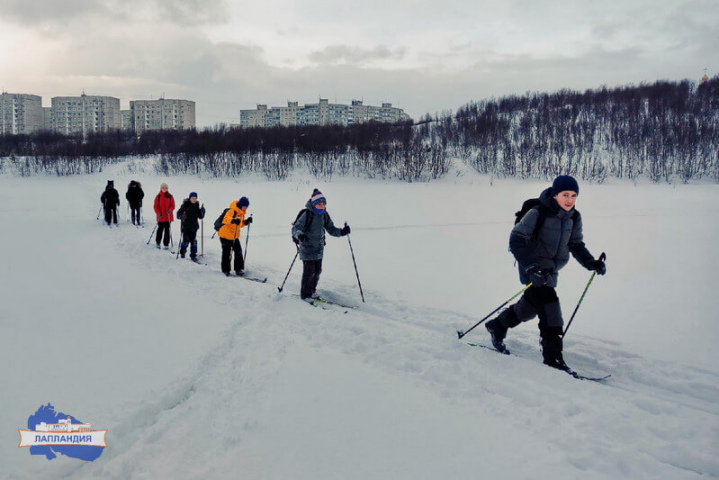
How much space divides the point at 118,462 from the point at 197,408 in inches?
26.3

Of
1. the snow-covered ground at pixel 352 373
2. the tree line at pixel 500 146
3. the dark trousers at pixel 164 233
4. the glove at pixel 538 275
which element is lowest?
the snow-covered ground at pixel 352 373

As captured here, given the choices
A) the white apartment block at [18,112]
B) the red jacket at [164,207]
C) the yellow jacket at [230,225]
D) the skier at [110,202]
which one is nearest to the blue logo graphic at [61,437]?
the yellow jacket at [230,225]

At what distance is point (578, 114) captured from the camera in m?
44.7

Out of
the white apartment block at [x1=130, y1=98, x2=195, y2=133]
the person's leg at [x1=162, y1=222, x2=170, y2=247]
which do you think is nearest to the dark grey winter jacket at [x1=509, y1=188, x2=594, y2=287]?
the person's leg at [x1=162, y1=222, x2=170, y2=247]

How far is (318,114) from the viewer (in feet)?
293

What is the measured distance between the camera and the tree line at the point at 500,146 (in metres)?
34.3

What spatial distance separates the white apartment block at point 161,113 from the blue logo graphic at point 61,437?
306ft

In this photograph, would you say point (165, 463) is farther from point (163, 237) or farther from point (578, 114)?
point (578, 114)

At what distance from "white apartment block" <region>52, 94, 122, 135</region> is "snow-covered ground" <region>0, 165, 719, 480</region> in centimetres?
9283

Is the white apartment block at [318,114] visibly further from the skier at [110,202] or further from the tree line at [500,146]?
the skier at [110,202]

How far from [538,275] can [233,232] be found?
5365 mm

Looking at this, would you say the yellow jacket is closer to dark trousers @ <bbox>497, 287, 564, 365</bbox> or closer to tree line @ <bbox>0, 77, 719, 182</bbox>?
dark trousers @ <bbox>497, 287, 564, 365</bbox>

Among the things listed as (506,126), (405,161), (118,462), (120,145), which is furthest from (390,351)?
(120,145)

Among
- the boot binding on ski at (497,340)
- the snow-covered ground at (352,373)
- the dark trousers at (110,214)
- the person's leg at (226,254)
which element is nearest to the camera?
the snow-covered ground at (352,373)
